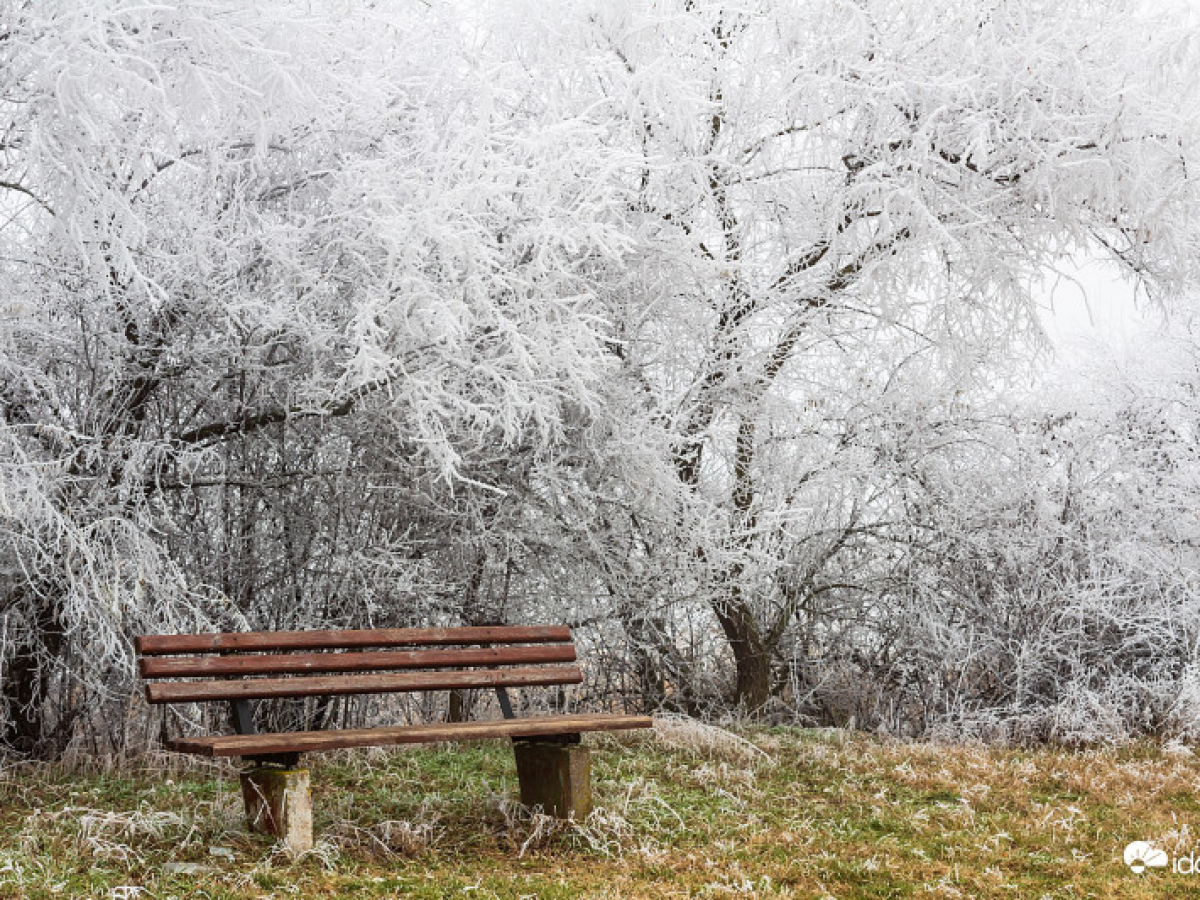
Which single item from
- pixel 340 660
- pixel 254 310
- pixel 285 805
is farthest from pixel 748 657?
pixel 285 805

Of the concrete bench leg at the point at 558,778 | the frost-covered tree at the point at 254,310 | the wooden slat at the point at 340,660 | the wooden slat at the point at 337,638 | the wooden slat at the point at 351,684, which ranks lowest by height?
the concrete bench leg at the point at 558,778

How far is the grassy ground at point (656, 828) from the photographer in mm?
3850

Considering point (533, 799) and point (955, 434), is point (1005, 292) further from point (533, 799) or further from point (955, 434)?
point (533, 799)

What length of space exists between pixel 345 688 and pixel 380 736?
44 cm

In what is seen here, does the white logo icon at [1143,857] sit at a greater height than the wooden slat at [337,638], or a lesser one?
lesser

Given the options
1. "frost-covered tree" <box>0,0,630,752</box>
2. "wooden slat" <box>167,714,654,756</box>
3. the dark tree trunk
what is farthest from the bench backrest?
the dark tree trunk

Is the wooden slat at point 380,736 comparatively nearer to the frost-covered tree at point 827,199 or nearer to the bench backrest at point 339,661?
the bench backrest at point 339,661

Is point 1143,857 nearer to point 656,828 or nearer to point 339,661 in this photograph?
point 656,828

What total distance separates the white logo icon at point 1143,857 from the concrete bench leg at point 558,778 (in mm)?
1838

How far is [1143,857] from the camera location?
171 inches

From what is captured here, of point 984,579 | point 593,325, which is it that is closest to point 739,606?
point 984,579

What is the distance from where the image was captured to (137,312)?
534cm

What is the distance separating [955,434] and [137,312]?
4.71 m

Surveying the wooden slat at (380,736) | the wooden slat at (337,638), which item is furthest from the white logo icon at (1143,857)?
the wooden slat at (337,638)
